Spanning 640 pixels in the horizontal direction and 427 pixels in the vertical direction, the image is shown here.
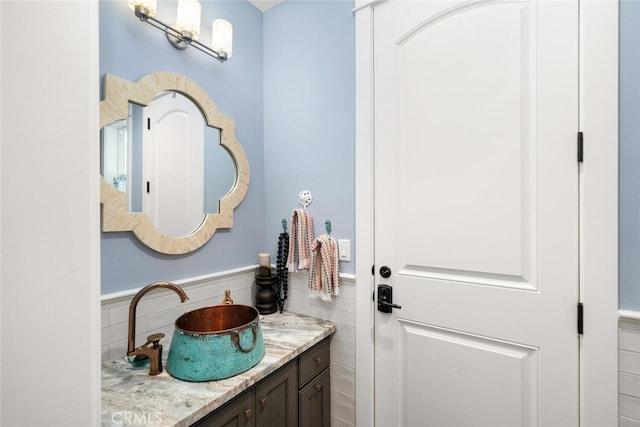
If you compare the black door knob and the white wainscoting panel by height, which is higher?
the black door knob

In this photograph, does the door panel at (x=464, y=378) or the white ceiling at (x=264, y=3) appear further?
the white ceiling at (x=264, y=3)

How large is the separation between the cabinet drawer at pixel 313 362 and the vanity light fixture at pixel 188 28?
1.54 metres

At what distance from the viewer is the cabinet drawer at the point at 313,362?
4.34 feet

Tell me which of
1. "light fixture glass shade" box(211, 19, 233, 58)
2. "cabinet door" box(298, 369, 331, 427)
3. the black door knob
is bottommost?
"cabinet door" box(298, 369, 331, 427)

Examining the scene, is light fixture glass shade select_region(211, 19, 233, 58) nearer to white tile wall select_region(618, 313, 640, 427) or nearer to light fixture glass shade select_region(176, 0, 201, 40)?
light fixture glass shade select_region(176, 0, 201, 40)

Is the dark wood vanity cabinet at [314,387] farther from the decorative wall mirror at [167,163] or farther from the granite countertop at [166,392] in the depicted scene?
the decorative wall mirror at [167,163]

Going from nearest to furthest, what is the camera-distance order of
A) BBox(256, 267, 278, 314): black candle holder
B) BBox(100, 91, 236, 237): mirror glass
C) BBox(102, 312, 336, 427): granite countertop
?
1. BBox(102, 312, 336, 427): granite countertop
2. BBox(100, 91, 236, 237): mirror glass
3. BBox(256, 267, 278, 314): black candle holder

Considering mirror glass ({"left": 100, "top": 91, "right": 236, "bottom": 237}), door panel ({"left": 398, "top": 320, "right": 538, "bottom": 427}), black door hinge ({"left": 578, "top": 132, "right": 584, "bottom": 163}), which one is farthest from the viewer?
mirror glass ({"left": 100, "top": 91, "right": 236, "bottom": 237})

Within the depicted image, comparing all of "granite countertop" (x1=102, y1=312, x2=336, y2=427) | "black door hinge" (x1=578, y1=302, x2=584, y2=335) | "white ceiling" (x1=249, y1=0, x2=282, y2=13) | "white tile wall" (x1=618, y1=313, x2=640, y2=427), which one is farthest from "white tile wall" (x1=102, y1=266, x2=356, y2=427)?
"white ceiling" (x1=249, y1=0, x2=282, y2=13)

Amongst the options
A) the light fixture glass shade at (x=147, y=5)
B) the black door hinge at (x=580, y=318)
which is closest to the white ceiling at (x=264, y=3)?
the light fixture glass shade at (x=147, y=5)

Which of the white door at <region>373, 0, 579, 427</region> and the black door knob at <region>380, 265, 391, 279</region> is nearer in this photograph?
the white door at <region>373, 0, 579, 427</region>

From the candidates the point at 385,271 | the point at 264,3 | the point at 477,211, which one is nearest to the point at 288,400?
the point at 385,271

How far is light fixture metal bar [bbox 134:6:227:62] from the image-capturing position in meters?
1.17

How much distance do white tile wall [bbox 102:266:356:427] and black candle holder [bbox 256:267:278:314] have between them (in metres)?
0.09
